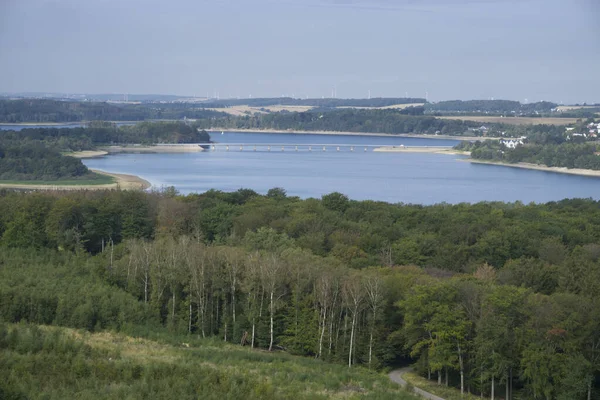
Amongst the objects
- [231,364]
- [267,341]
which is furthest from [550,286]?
[231,364]

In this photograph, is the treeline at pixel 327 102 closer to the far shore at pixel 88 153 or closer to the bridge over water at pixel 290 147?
the bridge over water at pixel 290 147

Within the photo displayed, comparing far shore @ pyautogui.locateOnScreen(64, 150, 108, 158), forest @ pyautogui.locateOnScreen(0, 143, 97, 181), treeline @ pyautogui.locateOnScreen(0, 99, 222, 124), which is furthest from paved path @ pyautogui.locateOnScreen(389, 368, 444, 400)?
treeline @ pyautogui.locateOnScreen(0, 99, 222, 124)

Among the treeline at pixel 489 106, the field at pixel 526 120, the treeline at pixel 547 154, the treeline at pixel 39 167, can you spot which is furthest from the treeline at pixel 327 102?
the treeline at pixel 39 167

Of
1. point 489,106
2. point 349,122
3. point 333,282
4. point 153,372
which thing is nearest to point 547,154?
point 349,122

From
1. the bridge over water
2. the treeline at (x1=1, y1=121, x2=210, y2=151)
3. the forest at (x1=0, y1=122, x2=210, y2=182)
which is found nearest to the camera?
the forest at (x1=0, y1=122, x2=210, y2=182)

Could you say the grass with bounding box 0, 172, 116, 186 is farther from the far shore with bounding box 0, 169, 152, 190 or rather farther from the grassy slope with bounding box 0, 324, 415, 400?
the grassy slope with bounding box 0, 324, 415, 400

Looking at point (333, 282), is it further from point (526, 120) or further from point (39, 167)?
point (526, 120)
